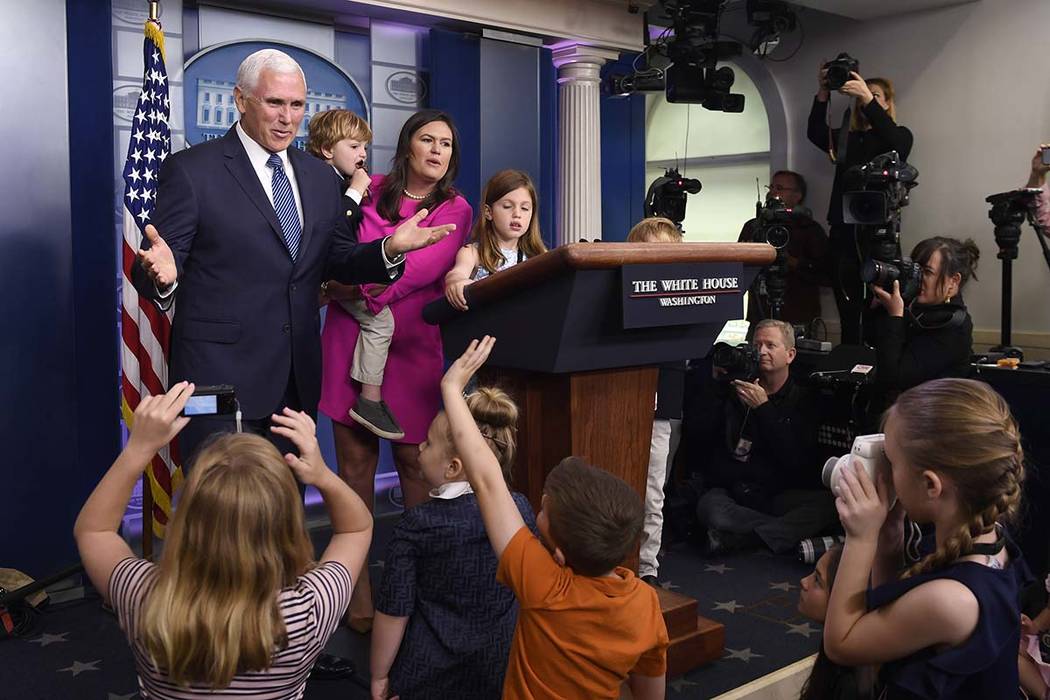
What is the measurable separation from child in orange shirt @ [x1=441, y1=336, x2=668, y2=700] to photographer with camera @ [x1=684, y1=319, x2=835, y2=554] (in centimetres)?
234

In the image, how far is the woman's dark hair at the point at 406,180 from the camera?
2.75 meters

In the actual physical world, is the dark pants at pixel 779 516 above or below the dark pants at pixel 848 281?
below

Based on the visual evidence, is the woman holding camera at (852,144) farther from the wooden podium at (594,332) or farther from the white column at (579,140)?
the wooden podium at (594,332)

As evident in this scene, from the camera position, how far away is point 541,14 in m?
4.84

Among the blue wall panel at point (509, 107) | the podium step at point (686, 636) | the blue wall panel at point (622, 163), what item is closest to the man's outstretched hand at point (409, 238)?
the podium step at point (686, 636)

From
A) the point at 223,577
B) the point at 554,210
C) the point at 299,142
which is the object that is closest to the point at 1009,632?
the point at 223,577

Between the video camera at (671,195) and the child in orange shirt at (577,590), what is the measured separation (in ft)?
12.1

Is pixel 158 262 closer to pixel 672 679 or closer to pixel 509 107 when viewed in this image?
pixel 672 679

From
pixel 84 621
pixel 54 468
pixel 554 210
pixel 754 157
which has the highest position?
pixel 754 157

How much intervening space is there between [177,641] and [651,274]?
1.02m

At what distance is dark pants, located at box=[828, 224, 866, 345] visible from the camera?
17.9 feet

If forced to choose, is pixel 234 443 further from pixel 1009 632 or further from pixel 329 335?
pixel 329 335

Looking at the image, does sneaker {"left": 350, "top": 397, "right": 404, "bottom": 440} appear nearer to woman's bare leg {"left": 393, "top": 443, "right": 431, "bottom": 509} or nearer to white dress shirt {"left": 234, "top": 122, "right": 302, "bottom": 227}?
woman's bare leg {"left": 393, "top": 443, "right": 431, "bottom": 509}

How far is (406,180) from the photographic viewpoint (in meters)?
2.81
